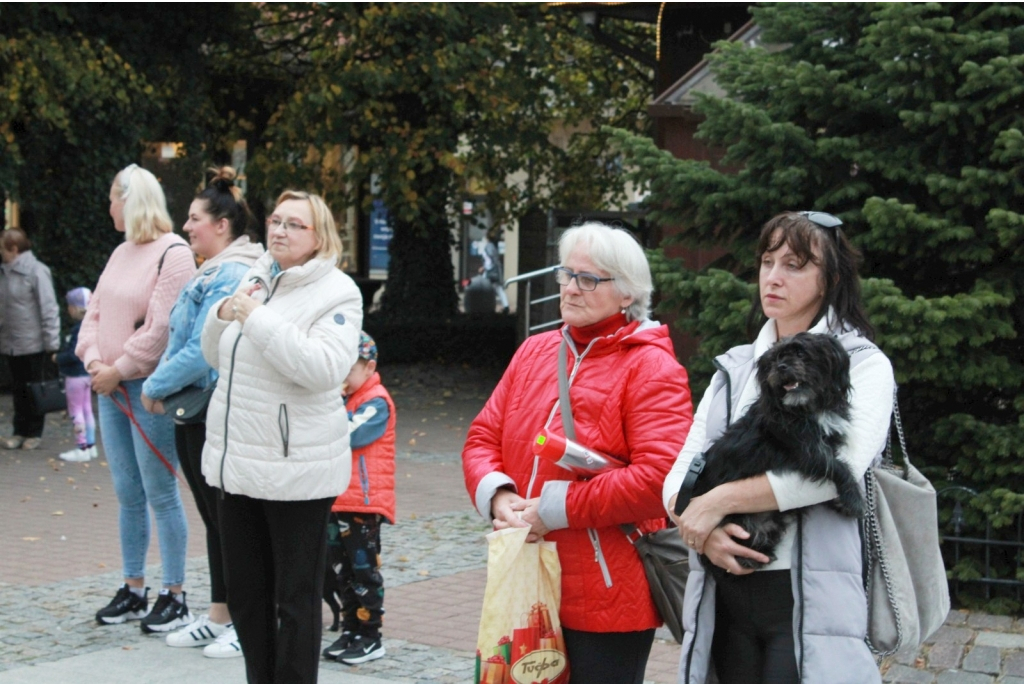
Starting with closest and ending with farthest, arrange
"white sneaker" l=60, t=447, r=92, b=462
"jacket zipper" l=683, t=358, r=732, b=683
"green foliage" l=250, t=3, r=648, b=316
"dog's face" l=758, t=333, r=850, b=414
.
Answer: "dog's face" l=758, t=333, r=850, b=414
"jacket zipper" l=683, t=358, r=732, b=683
"white sneaker" l=60, t=447, r=92, b=462
"green foliage" l=250, t=3, r=648, b=316

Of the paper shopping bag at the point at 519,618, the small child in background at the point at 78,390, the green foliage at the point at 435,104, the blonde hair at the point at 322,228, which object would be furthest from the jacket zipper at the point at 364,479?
the green foliage at the point at 435,104

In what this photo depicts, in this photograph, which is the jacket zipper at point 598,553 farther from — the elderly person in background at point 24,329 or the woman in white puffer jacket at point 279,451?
the elderly person in background at point 24,329

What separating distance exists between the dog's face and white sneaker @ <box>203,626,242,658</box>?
133 inches

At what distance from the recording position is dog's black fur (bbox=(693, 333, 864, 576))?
293 cm

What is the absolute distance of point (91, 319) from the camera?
6.11 meters

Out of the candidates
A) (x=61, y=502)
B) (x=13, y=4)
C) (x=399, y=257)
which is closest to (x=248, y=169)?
(x=399, y=257)

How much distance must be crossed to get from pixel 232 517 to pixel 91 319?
2.06m

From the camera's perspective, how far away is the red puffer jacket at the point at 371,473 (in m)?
5.74

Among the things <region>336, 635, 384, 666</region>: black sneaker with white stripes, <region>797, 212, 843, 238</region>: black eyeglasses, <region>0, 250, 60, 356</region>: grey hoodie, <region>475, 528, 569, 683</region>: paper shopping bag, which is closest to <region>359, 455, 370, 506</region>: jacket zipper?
<region>336, 635, 384, 666</region>: black sneaker with white stripes

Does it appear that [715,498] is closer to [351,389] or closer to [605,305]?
[605,305]

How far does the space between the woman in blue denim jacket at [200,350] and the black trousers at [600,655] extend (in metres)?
2.32

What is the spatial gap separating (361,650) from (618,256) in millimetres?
2781

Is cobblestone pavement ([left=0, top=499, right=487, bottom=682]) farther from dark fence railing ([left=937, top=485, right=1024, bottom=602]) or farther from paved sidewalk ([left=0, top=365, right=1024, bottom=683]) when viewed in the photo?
dark fence railing ([left=937, top=485, right=1024, bottom=602])

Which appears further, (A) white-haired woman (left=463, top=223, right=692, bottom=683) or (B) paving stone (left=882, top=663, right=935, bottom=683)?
(B) paving stone (left=882, top=663, right=935, bottom=683)
